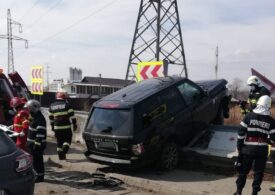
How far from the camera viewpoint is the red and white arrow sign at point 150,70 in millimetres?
12109

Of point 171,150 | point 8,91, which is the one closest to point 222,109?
point 171,150

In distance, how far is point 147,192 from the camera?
856cm

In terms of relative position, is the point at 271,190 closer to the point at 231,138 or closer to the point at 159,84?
the point at 231,138

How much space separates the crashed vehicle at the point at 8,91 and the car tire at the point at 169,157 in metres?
5.20

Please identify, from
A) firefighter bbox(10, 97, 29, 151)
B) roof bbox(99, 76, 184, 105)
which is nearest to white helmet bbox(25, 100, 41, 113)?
firefighter bbox(10, 97, 29, 151)

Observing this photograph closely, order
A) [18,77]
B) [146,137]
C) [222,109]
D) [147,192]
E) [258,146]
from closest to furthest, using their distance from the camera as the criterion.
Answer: [258,146]
[147,192]
[146,137]
[222,109]
[18,77]

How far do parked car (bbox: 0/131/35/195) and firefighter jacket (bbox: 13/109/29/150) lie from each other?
9.90ft

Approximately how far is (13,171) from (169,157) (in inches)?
178

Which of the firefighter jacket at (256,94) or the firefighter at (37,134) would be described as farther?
the firefighter at (37,134)

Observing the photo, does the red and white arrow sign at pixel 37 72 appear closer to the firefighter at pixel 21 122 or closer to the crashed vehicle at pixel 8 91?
the crashed vehicle at pixel 8 91

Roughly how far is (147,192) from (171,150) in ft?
→ 4.93

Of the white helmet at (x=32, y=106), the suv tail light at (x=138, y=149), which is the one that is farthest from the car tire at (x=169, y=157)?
the white helmet at (x=32, y=106)

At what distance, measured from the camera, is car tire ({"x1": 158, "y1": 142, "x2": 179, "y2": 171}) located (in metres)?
9.64

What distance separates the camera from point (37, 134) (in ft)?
30.3
